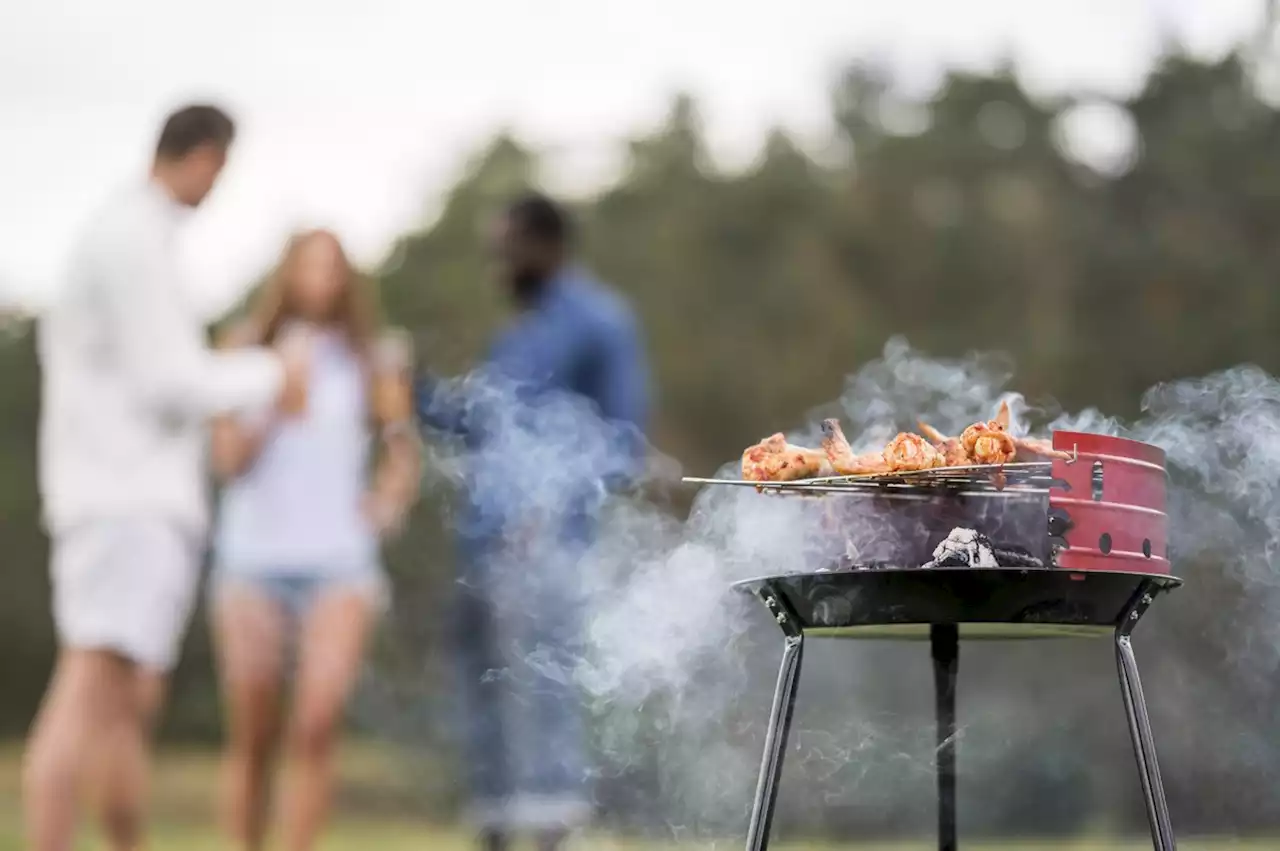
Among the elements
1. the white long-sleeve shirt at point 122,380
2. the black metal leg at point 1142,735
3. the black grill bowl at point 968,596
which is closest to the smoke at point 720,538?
the black grill bowl at point 968,596

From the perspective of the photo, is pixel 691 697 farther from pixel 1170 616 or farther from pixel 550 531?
pixel 1170 616

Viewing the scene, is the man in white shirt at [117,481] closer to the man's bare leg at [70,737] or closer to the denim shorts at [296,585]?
the man's bare leg at [70,737]

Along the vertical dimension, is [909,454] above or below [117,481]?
below

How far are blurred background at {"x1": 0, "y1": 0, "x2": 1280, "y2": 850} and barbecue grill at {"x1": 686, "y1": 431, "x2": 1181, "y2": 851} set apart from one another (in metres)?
5.20

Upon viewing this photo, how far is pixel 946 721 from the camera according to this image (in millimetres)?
3164

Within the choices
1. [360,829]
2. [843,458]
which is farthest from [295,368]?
[360,829]

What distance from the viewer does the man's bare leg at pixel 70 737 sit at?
3795mm

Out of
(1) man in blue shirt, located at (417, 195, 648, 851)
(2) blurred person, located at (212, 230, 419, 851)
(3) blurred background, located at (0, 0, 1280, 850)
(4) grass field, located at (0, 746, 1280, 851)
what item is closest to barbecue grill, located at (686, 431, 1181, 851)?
(4) grass field, located at (0, 746, 1280, 851)

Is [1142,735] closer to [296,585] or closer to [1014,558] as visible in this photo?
[1014,558]

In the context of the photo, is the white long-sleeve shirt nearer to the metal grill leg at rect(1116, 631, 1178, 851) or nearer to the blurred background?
the metal grill leg at rect(1116, 631, 1178, 851)

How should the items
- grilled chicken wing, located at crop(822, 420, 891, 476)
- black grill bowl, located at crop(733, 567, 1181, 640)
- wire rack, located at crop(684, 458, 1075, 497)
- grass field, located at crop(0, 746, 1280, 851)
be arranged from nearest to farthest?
black grill bowl, located at crop(733, 567, 1181, 640)
wire rack, located at crop(684, 458, 1075, 497)
grilled chicken wing, located at crop(822, 420, 891, 476)
grass field, located at crop(0, 746, 1280, 851)

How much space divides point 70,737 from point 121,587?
38cm

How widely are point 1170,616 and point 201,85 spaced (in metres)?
9.92

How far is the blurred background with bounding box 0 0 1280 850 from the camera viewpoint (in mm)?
10688
